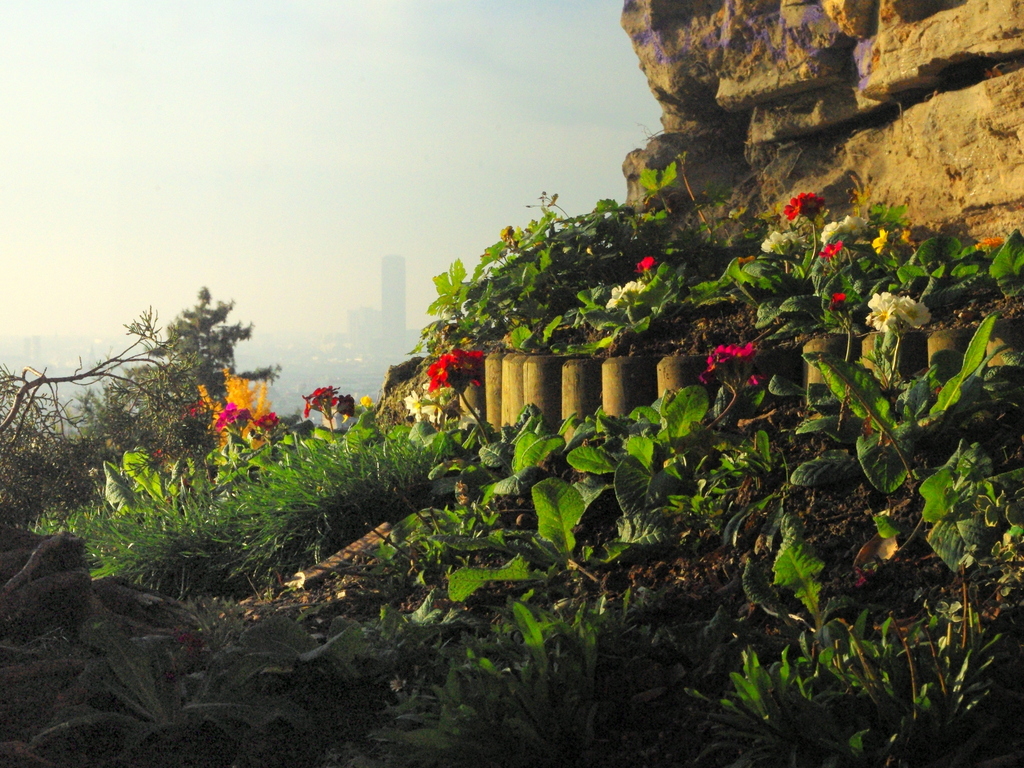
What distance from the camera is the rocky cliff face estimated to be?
671cm

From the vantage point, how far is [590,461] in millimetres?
3100

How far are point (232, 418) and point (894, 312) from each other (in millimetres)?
4091

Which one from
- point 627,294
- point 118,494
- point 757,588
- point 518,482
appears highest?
point 627,294

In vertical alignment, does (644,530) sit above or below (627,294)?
below

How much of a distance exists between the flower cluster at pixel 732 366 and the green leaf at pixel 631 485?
0.41 metres

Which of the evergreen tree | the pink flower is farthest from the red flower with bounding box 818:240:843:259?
the evergreen tree

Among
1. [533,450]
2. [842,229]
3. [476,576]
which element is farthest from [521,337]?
[476,576]

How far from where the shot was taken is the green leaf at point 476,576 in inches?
104

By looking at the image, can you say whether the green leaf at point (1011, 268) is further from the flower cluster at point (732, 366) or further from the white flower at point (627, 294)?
the white flower at point (627, 294)

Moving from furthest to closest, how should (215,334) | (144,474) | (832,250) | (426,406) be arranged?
(215,334)
(144,474)
(426,406)
(832,250)

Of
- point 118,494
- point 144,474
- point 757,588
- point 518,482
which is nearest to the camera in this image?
point 757,588

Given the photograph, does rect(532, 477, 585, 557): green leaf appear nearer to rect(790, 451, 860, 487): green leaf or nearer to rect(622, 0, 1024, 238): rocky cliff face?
rect(790, 451, 860, 487): green leaf

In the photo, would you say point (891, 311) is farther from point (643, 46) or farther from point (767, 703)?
point (643, 46)

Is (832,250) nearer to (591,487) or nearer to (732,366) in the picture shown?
(732,366)
